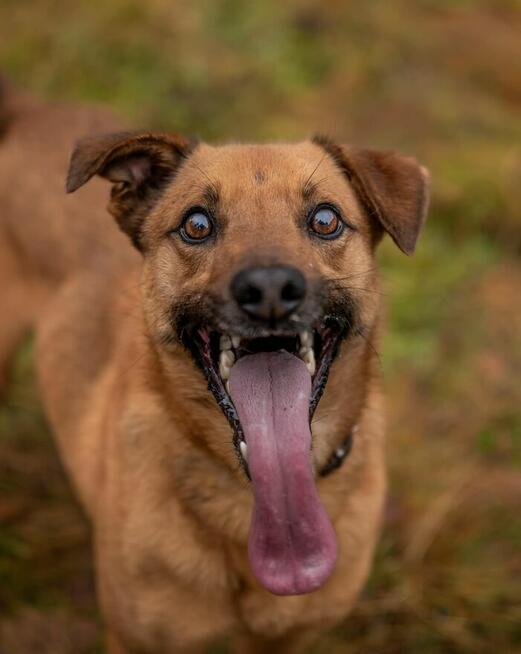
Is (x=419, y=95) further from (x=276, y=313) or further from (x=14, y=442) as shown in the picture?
(x=276, y=313)

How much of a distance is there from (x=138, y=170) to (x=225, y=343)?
92 cm

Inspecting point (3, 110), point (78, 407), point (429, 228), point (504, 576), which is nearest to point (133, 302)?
point (78, 407)

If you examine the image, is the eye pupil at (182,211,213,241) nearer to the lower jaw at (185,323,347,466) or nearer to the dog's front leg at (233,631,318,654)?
the lower jaw at (185,323,347,466)

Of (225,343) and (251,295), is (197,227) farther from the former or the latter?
(251,295)

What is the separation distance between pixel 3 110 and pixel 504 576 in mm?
3827

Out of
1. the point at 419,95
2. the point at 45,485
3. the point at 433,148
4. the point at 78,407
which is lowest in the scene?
the point at 45,485

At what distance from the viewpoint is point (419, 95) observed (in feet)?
25.6

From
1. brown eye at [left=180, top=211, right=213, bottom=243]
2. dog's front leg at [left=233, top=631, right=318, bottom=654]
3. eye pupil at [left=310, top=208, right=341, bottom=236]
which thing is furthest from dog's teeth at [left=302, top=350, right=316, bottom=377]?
dog's front leg at [left=233, top=631, right=318, bottom=654]

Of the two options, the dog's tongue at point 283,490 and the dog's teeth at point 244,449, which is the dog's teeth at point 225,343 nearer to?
the dog's tongue at point 283,490

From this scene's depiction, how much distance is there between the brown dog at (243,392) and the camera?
274cm

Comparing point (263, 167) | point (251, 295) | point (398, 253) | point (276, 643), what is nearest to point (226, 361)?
point (251, 295)

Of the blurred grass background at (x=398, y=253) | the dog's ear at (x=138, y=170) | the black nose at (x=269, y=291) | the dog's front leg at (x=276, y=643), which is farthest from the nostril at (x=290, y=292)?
the blurred grass background at (x=398, y=253)

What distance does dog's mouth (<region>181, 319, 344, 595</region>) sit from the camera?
8.96ft

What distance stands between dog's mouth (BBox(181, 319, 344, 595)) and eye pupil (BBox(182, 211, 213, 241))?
0.37 meters
